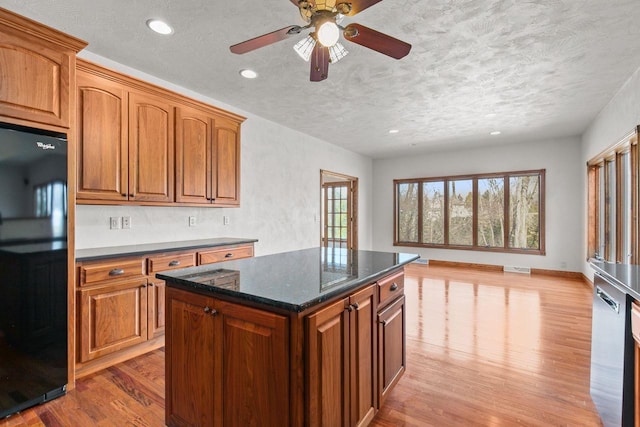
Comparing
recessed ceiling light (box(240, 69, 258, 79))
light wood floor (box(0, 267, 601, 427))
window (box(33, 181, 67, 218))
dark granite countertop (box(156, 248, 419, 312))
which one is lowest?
light wood floor (box(0, 267, 601, 427))

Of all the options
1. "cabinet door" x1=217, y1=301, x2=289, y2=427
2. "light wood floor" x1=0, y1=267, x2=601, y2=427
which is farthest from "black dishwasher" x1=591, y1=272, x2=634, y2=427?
"cabinet door" x1=217, y1=301, x2=289, y2=427

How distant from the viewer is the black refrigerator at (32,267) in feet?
5.95

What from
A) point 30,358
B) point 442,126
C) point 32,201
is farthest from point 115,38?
point 442,126

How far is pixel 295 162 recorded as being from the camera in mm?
5094

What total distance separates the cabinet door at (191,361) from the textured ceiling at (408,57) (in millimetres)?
1889

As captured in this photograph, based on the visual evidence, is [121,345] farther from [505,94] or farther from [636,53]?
[636,53]

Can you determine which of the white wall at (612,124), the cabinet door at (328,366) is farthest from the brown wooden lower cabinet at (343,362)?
the white wall at (612,124)

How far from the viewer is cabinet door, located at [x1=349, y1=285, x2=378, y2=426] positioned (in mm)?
1489

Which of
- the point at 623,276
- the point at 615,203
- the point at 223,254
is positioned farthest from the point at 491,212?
the point at 223,254

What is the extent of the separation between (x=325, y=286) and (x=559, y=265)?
6268mm

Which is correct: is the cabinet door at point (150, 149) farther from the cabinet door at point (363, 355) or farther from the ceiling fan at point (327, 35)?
the cabinet door at point (363, 355)

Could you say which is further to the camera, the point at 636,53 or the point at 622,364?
the point at 636,53

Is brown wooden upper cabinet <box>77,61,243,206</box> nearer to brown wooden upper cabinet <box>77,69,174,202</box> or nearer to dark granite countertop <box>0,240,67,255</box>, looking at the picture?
brown wooden upper cabinet <box>77,69,174,202</box>

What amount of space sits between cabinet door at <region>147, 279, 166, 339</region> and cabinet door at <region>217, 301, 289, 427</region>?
159cm
